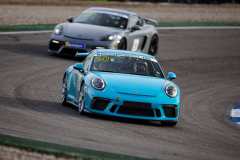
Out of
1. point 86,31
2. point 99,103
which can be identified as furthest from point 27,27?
point 99,103

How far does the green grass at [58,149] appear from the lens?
5086mm

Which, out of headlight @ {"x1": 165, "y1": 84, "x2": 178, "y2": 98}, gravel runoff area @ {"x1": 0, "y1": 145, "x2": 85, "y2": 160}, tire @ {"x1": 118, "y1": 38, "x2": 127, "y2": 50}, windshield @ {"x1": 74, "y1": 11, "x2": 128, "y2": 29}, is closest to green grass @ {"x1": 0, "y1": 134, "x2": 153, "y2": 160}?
gravel runoff area @ {"x1": 0, "y1": 145, "x2": 85, "y2": 160}

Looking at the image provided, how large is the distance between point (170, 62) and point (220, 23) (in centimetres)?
1163

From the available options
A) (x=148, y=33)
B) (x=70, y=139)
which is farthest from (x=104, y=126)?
(x=148, y=33)

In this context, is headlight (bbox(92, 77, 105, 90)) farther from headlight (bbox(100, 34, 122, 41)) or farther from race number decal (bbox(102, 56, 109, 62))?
headlight (bbox(100, 34, 122, 41))

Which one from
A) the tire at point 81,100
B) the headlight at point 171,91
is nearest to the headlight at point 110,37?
the tire at point 81,100

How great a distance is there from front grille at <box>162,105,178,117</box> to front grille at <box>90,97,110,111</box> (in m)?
0.96

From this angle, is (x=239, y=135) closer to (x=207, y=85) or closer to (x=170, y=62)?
(x=207, y=85)

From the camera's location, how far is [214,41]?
21969 mm

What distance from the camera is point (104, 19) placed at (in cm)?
1538

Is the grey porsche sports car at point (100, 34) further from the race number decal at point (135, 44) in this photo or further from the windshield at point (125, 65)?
the windshield at point (125, 65)

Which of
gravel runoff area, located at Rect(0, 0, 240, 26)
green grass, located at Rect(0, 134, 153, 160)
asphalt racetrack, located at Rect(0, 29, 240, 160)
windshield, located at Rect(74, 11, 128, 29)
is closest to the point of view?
green grass, located at Rect(0, 134, 153, 160)

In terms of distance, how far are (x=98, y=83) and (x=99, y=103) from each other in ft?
1.12

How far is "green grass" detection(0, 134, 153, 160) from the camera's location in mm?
5086
